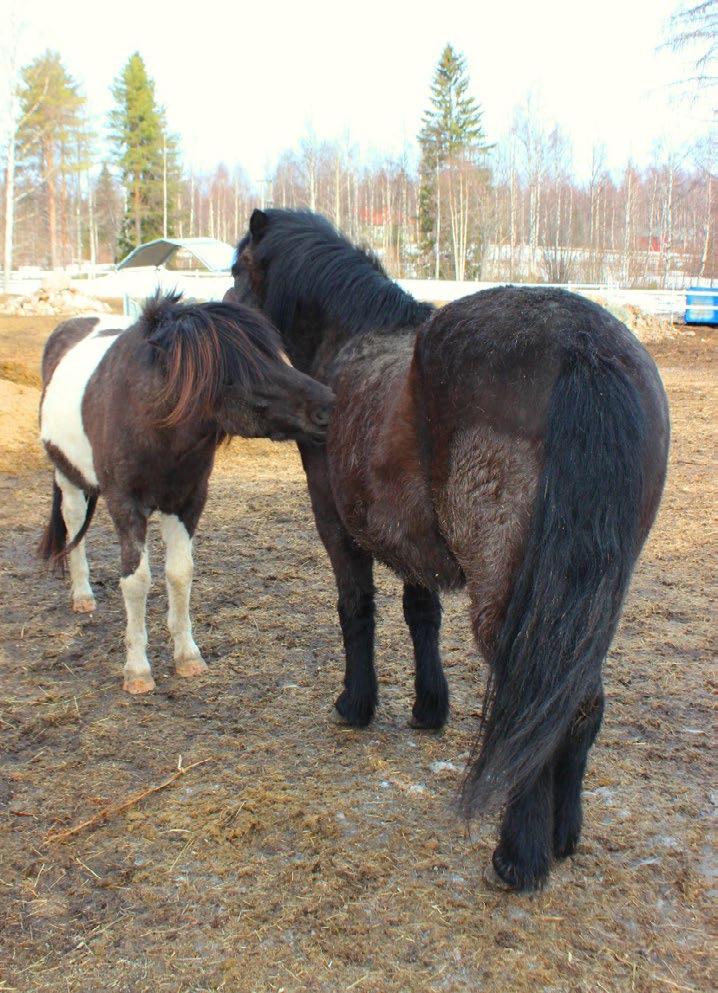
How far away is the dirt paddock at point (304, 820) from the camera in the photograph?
2.20 m

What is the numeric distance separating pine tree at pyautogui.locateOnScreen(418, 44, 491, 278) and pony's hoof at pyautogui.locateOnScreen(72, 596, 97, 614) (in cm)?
4432

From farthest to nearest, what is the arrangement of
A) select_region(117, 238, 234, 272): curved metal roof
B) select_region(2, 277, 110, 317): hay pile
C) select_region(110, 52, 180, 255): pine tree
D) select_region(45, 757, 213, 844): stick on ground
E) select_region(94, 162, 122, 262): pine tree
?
select_region(94, 162, 122, 262): pine tree
select_region(110, 52, 180, 255): pine tree
select_region(2, 277, 110, 317): hay pile
select_region(117, 238, 234, 272): curved metal roof
select_region(45, 757, 213, 844): stick on ground

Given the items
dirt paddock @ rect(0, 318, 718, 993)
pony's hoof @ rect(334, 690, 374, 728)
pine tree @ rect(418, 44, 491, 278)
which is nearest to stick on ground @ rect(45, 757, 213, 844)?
dirt paddock @ rect(0, 318, 718, 993)

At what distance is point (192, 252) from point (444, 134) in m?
34.7

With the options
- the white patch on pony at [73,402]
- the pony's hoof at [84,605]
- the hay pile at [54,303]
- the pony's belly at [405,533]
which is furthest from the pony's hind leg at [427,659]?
the hay pile at [54,303]

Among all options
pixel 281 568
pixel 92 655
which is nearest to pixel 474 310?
pixel 92 655

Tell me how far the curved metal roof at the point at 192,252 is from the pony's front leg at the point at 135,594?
42.5ft

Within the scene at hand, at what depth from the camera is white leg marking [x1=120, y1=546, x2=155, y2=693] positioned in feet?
12.7

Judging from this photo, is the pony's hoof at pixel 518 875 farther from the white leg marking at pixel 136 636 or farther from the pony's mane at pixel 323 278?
the white leg marking at pixel 136 636

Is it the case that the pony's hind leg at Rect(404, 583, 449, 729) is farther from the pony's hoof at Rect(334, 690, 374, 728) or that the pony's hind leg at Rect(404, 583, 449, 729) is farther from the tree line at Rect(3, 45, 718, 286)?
the tree line at Rect(3, 45, 718, 286)

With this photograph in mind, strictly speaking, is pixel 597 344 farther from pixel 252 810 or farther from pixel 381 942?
pixel 252 810

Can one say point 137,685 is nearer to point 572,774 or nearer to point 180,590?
point 180,590

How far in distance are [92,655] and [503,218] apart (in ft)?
149

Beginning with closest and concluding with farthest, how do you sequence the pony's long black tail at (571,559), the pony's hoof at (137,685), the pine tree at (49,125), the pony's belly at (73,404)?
the pony's long black tail at (571,559)
the pony's hoof at (137,685)
the pony's belly at (73,404)
the pine tree at (49,125)
